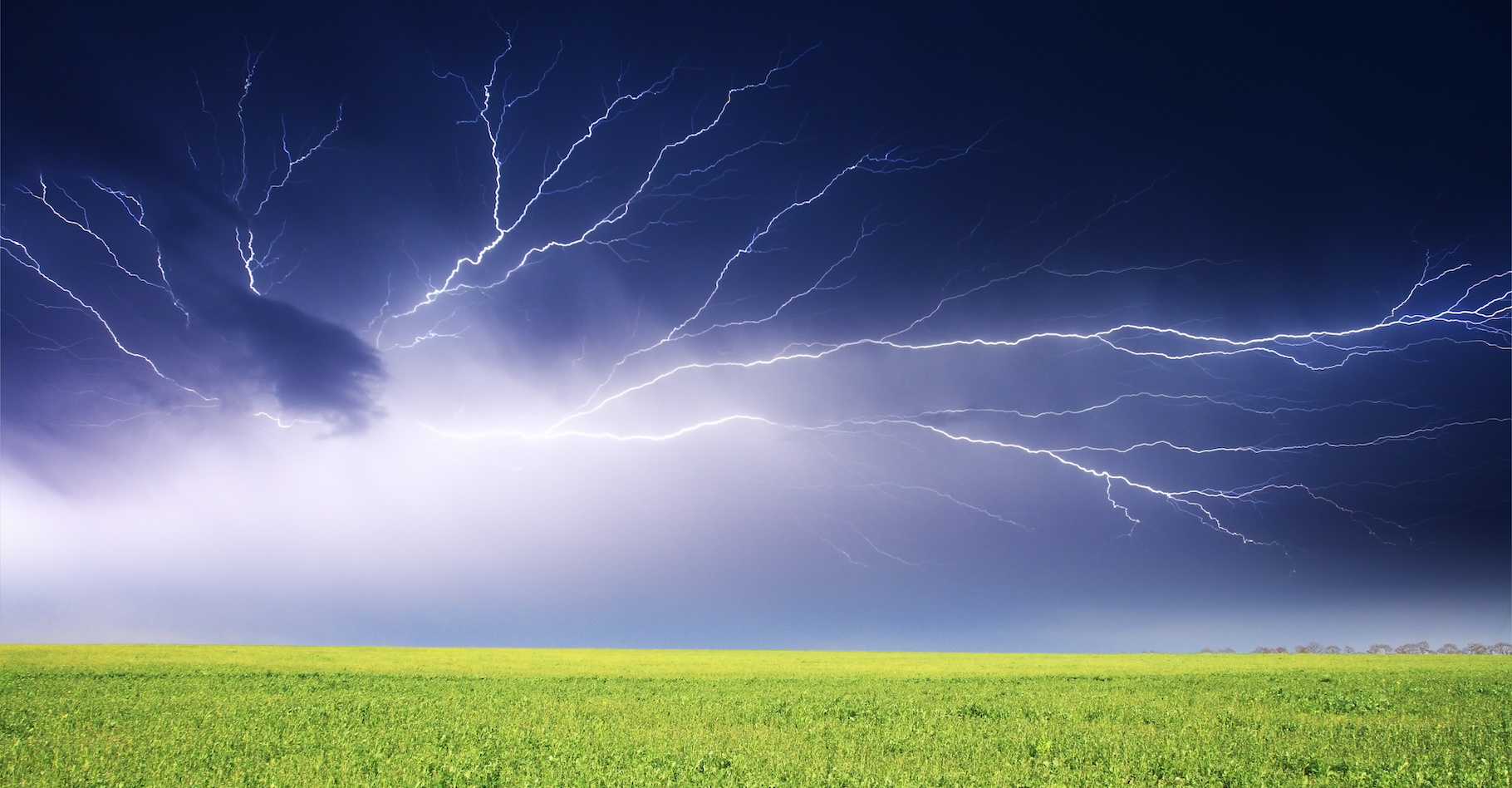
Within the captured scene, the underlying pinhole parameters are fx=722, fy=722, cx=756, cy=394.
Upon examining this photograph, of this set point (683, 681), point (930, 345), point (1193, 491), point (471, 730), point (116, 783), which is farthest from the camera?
point (1193, 491)

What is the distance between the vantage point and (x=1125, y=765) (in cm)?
847

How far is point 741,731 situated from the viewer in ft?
33.9

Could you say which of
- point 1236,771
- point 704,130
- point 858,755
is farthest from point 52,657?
point 1236,771

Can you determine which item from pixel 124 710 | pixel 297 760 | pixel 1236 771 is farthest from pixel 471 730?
pixel 1236 771

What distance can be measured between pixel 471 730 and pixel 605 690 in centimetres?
630

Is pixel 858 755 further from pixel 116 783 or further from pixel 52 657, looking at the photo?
pixel 52 657

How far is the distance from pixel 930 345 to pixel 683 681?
14.7m

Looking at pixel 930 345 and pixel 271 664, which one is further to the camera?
pixel 930 345

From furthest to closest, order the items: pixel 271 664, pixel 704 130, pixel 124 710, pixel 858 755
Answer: pixel 271 664 → pixel 704 130 → pixel 124 710 → pixel 858 755


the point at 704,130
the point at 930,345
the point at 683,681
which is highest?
the point at 704,130

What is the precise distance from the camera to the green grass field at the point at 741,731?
7.98 meters

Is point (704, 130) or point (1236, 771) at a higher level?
point (704, 130)

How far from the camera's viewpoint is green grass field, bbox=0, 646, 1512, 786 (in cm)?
798

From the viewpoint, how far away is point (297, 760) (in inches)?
332
